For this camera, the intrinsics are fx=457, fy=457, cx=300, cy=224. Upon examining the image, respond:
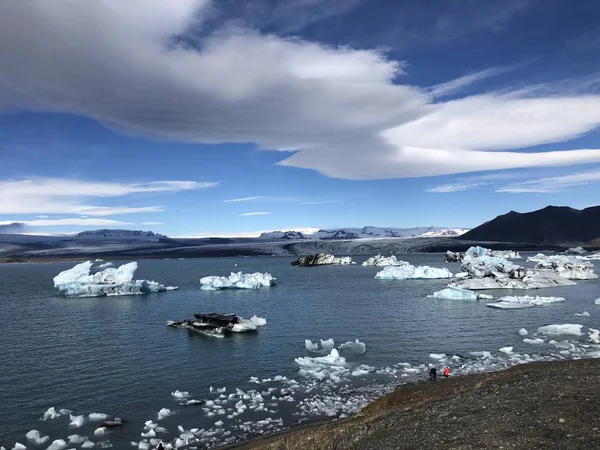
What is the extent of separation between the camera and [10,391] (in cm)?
2705

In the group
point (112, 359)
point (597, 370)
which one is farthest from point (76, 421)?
point (597, 370)

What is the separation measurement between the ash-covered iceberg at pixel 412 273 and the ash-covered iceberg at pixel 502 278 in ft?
45.4

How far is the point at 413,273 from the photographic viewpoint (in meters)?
98.0

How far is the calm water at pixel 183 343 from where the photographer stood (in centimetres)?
2466

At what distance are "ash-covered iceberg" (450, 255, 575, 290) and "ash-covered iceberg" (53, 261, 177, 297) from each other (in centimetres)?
5076

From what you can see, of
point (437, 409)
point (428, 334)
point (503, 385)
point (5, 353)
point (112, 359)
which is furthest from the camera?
point (428, 334)

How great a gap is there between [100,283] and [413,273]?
202ft

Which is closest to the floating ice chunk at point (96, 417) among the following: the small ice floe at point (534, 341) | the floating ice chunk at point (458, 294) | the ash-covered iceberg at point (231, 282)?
the small ice floe at point (534, 341)

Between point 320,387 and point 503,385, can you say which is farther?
point 320,387

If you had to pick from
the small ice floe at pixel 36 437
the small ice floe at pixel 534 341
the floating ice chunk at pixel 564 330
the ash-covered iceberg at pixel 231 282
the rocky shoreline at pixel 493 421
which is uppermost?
the rocky shoreline at pixel 493 421

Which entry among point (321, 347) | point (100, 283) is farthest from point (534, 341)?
point (100, 283)

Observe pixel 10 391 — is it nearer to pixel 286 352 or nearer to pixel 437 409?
pixel 286 352

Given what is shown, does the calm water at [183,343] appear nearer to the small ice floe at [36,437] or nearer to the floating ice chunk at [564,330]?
the small ice floe at [36,437]

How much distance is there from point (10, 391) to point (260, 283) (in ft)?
196
